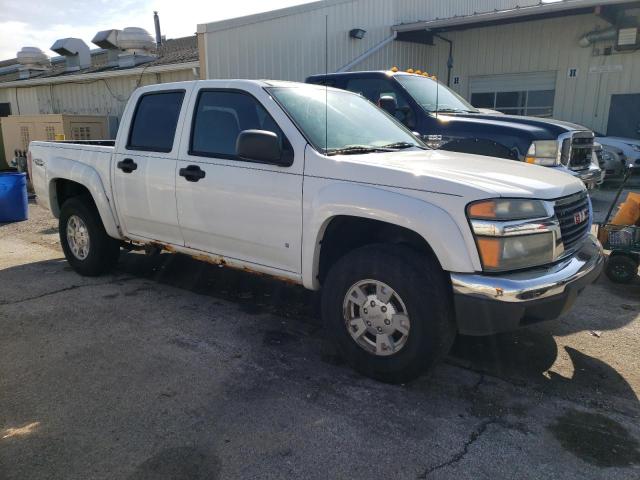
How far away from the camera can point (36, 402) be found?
314cm

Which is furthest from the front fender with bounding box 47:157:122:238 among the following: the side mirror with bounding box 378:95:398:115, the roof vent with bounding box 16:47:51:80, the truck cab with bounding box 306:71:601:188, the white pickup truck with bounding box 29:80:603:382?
the roof vent with bounding box 16:47:51:80

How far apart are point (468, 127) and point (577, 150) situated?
1891 mm

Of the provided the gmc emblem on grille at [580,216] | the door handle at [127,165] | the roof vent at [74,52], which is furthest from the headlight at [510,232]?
the roof vent at [74,52]

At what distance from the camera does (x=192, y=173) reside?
4215 mm

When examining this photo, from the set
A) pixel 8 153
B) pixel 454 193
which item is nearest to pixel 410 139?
pixel 454 193

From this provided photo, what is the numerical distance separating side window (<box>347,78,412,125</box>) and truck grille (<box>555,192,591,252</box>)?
139 inches

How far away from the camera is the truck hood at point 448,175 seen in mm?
2982

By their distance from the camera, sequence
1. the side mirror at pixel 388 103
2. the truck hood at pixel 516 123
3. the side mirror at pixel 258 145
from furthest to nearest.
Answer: the side mirror at pixel 388 103, the truck hood at pixel 516 123, the side mirror at pixel 258 145

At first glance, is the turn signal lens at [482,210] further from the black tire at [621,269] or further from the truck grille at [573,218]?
the black tire at [621,269]

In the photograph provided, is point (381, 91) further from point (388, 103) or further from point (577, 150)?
point (577, 150)

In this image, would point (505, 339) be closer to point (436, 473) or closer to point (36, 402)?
point (436, 473)

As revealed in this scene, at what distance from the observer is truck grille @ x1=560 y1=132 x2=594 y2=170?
22.1ft

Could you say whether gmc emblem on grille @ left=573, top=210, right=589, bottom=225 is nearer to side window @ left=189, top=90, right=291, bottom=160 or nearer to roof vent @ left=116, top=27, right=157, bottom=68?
side window @ left=189, top=90, right=291, bottom=160

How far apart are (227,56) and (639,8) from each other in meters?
10.4
